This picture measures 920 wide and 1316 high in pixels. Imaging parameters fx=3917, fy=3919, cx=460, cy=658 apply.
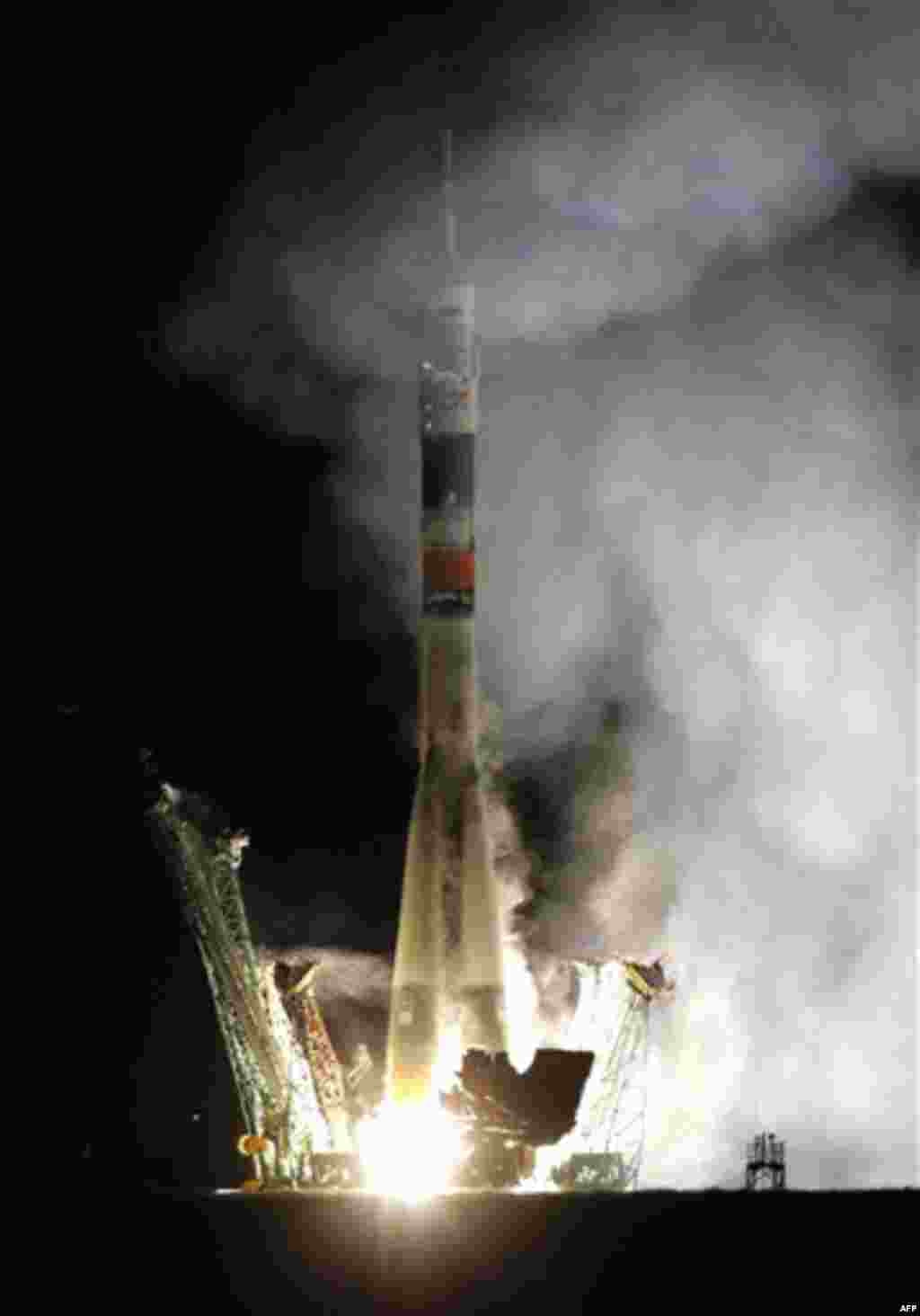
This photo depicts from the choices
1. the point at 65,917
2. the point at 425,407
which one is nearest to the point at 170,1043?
the point at 65,917

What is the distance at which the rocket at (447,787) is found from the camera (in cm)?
8731

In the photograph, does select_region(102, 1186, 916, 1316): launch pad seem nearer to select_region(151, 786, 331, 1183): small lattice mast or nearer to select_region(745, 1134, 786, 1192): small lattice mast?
select_region(151, 786, 331, 1183): small lattice mast

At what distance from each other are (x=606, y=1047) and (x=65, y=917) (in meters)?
16.7

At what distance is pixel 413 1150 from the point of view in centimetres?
8950

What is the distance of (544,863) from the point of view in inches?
3787

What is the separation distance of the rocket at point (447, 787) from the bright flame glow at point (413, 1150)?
1.54 feet

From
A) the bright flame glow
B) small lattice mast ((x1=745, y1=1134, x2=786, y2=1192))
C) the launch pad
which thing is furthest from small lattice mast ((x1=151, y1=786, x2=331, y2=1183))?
small lattice mast ((x1=745, y1=1134, x2=786, y2=1192))

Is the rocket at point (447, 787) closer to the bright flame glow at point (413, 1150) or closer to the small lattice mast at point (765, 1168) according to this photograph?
the bright flame glow at point (413, 1150)

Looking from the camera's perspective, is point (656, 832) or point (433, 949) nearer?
point (433, 949)

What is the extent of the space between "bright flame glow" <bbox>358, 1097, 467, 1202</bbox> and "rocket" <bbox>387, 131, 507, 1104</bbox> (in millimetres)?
471

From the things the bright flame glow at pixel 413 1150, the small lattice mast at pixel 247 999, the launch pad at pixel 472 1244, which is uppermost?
the small lattice mast at pixel 247 999

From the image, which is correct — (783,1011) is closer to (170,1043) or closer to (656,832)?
(656,832)

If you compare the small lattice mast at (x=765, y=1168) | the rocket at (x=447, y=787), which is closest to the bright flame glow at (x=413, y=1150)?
the rocket at (x=447, y=787)

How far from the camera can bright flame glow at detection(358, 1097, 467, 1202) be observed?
88250 mm
